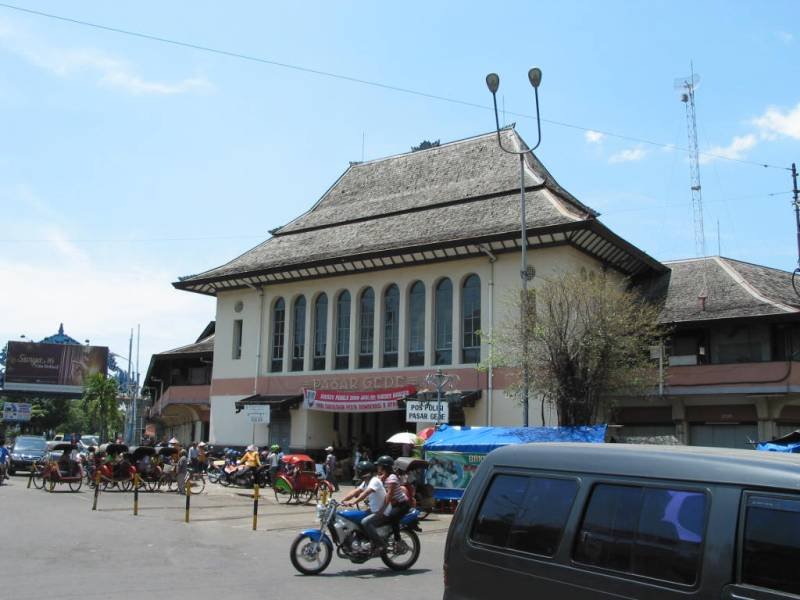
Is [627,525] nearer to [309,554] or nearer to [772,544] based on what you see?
[772,544]

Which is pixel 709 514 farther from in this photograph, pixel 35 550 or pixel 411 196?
pixel 411 196

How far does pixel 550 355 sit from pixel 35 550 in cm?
1544

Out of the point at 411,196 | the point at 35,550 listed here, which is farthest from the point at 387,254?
the point at 35,550

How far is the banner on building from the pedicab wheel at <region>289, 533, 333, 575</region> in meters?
18.2

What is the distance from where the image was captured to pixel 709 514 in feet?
13.4

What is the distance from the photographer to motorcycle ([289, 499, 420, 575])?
11.2 meters

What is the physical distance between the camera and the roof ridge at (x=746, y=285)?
2669 cm

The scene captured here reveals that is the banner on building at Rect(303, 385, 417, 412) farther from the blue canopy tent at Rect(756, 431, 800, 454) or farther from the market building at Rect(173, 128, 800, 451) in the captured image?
the blue canopy tent at Rect(756, 431, 800, 454)

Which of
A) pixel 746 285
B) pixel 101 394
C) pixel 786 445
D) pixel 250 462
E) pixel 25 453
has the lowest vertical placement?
pixel 25 453

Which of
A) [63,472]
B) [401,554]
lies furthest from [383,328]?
[401,554]

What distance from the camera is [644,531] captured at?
4.34m

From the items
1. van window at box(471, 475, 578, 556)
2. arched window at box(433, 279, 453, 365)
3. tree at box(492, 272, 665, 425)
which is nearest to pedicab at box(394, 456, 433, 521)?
tree at box(492, 272, 665, 425)

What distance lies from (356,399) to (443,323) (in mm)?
4481

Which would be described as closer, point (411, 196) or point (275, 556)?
point (275, 556)
